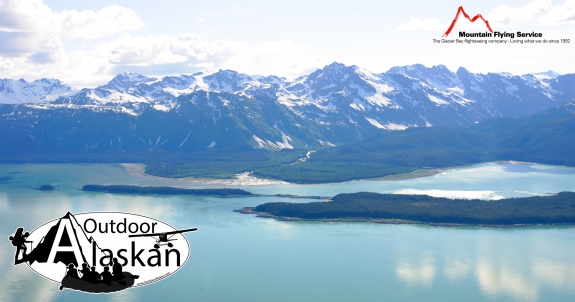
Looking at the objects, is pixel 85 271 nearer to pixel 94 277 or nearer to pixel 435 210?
pixel 94 277

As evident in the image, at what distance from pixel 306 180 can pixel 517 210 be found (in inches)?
1610

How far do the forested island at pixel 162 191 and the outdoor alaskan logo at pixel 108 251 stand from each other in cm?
6453

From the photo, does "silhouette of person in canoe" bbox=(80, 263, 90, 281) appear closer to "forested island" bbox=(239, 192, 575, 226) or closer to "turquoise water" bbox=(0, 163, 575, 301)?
"turquoise water" bbox=(0, 163, 575, 301)

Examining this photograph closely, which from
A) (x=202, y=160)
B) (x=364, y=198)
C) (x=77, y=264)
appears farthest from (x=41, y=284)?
(x=202, y=160)

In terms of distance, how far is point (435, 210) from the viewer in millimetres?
72250

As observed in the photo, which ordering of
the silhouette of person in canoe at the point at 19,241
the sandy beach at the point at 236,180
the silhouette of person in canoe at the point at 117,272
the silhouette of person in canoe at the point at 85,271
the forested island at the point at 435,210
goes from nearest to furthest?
the silhouette of person in canoe at the point at 19,241
the silhouette of person in canoe at the point at 85,271
the silhouette of person in canoe at the point at 117,272
the forested island at the point at 435,210
the sandy beach at the point at 236,180

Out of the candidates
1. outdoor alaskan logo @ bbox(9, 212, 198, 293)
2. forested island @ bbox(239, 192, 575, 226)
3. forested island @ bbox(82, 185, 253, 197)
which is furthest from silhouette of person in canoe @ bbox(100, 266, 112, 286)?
forested island @ bbox(82, 185, 253, 197)

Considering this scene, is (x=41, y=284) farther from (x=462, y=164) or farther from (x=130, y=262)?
(x=462, y=164)

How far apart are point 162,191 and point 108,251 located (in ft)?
229

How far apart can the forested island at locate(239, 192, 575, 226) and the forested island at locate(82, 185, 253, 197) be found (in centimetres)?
1533

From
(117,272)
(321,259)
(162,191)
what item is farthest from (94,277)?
(162,191)

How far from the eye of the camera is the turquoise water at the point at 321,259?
4331 cm

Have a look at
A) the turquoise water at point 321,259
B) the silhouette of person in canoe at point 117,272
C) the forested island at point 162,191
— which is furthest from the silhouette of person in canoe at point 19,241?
the forested island at point 162,191

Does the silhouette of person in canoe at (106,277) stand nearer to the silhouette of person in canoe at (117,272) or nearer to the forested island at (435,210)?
the silhouette of person in canoe at (117,272)
